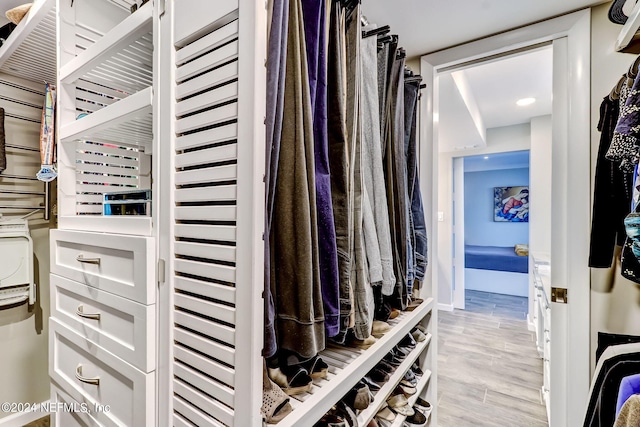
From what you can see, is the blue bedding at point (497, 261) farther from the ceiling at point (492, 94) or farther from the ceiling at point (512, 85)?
the ceiling at point (512, 85)

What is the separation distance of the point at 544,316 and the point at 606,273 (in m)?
0.96

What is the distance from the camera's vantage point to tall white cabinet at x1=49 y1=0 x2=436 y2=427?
57 cm

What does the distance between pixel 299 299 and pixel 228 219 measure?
23 cm

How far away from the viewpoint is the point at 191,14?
0.67 m

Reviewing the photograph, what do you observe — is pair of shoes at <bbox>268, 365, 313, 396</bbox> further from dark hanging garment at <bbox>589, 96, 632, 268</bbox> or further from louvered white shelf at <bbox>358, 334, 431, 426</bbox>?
dark hanging garment at <bbox>589, 96, 632, 268</bbox>

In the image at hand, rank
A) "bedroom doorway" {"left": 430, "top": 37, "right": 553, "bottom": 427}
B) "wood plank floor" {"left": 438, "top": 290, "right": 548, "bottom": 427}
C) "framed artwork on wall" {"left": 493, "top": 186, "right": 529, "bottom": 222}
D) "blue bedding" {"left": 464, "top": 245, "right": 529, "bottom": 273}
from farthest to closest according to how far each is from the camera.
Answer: "framed artwork on wall" {"left": 493, "top": 186, "right": 529, "bottom": 222}
"blue bedding" {"left": 464, "top": 245, "right": 529, "bottom": 273}
"bedroom doorway" {"left": 430, "top": 37, "right": 553, "bottom": 427}
"wood plank floor" {"left": 438, "top": 290, "right": 548, "bottom": 427}

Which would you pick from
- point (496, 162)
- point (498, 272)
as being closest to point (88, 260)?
point (498, 272)

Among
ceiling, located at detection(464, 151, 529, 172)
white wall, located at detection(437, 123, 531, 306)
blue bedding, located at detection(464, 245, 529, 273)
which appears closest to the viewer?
white wall, located at detection(437, 123, 531, 306)

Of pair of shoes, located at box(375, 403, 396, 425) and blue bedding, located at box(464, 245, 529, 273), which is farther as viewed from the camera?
blue bedding, located at box(464, 245, 529, 273)

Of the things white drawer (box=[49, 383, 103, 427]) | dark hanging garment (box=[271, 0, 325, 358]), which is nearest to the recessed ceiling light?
dark hanging garment (box=[271, 0, 325, 358])

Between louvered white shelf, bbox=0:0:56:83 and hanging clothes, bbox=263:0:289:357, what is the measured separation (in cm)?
108

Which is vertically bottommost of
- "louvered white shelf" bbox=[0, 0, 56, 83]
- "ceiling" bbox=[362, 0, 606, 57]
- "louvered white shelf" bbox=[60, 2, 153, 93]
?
"louvered white shelf" bbox=[60, 2, 153, 93]

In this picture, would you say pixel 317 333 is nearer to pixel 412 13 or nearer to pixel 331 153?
pixel 331 153

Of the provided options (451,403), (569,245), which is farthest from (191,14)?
(451,403)
